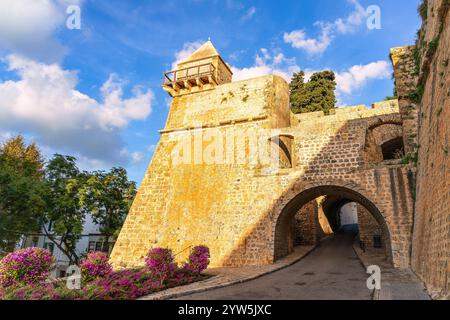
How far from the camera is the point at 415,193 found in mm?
11383

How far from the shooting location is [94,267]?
902 cm

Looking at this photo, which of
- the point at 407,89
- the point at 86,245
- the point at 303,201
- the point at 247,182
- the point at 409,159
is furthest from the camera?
the point at 86,245

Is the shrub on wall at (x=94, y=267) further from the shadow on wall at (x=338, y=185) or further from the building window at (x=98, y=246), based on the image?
the building window at (x=98, y=246)

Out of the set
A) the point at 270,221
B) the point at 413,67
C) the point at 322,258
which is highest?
the point at 413,67

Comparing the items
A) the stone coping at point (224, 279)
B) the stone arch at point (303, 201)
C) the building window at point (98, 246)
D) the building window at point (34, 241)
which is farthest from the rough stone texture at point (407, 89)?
the building window at point (34, 241)

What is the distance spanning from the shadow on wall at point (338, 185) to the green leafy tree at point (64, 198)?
11871 mm

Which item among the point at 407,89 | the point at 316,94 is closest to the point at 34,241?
the point at 316,94

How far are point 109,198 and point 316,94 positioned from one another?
933 inches

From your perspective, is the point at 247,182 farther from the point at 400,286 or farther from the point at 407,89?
the point at 407,89

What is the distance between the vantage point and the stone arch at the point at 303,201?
41.9ft
